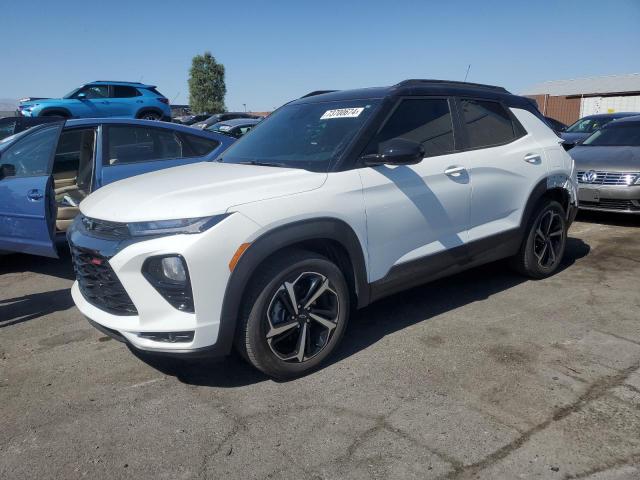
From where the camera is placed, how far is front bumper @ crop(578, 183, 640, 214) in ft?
23.7

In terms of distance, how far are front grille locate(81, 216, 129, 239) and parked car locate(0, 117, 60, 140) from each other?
752 centimetres

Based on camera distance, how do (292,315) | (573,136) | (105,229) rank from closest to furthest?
(105,229), (292,315), (573,136)

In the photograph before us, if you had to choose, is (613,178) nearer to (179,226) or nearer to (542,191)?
(542,191)

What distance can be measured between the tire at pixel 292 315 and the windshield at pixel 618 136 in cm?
698

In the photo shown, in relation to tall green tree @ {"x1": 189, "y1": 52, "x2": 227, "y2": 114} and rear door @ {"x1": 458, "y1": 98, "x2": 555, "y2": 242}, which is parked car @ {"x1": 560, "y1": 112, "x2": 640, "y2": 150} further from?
tall green tree @ {"x1": 189, "y1": 52, "x2": 227, "y2": 114}

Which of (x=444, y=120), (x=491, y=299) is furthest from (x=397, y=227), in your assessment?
(x=491, y=299)

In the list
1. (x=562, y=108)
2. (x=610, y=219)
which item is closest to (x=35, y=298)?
(x=610, y=219)

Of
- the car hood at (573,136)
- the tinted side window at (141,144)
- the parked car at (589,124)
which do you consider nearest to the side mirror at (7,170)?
the tinted side window at (141,144)

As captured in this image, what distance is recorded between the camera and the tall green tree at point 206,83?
49000 mm

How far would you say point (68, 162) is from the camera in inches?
267

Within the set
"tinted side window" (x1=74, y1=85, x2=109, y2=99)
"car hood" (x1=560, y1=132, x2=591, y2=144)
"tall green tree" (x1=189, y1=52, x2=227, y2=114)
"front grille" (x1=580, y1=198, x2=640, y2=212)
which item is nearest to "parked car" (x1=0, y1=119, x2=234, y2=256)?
"front grille" (x1=580, y1=198, x2=640, y2=212)

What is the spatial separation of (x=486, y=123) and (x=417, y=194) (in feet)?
4.08

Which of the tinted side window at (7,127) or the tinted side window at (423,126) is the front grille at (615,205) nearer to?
the tinted side window at (423,126)

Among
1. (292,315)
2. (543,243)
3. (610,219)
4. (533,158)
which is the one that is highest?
(533,158)
